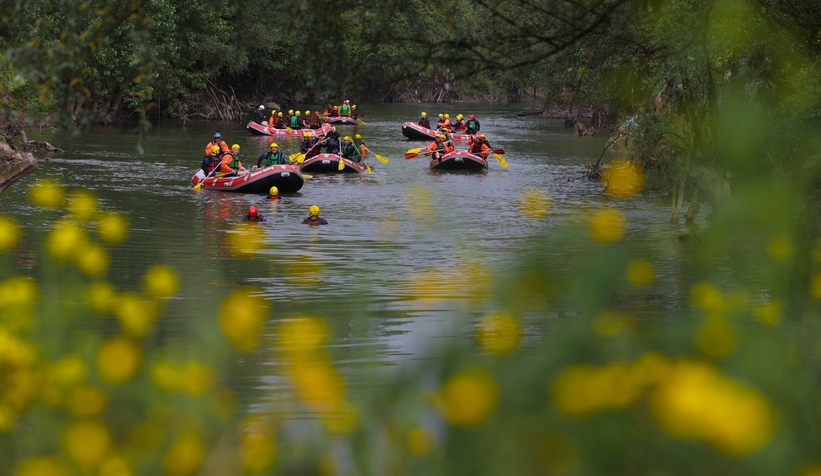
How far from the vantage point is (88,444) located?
108 inches

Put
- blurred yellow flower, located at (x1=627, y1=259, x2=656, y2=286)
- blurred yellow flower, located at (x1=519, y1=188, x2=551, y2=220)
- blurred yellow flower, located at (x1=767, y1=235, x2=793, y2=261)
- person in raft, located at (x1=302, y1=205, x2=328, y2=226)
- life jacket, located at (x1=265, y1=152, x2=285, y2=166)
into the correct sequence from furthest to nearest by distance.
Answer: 1. life jacket, located at (x1=265, y1=152, x2=285, y2=166)
2. blurred yellow flower, located at (x1=519, y1=188, x2=551, y2=220)
3. person in raft, located at (x1=302, y1=205, x2=328, y2=226)
4. blurred yellow flower, located at (x1=767, y1=235, x2=793, y2=261)
5. blurred yellow flower, located at (x1=627, y1=259, x2=656, y2=286)

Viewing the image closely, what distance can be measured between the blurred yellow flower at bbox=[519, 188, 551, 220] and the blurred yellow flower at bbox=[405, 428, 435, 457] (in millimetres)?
20084

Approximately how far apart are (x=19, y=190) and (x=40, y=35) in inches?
736

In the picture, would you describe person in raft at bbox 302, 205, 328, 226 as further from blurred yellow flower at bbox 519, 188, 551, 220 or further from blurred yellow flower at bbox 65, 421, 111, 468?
blurred yellow flower at bbox 65, 421, 111, 468

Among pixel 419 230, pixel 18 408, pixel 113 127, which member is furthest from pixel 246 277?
pixel 113 127

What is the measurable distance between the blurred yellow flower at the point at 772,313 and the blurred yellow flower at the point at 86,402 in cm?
195

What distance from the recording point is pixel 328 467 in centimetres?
239

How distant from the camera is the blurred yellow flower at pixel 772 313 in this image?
9.57 feet

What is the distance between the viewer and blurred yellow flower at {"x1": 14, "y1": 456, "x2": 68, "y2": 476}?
2.67 metres

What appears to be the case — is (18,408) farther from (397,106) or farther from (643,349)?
(397,106)

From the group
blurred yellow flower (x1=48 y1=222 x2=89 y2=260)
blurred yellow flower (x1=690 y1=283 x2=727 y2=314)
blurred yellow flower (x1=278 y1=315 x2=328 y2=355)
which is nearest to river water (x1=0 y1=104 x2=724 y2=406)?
blurred yellow flower (x1=278 y1=315 x2=328 y2=355)

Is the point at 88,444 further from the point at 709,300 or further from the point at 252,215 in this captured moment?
the point at 252,215

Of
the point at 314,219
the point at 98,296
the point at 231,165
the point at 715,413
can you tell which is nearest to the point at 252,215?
the point at 314,219

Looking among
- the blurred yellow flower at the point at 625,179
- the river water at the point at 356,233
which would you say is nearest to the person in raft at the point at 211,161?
the river water at the point at 356,233
